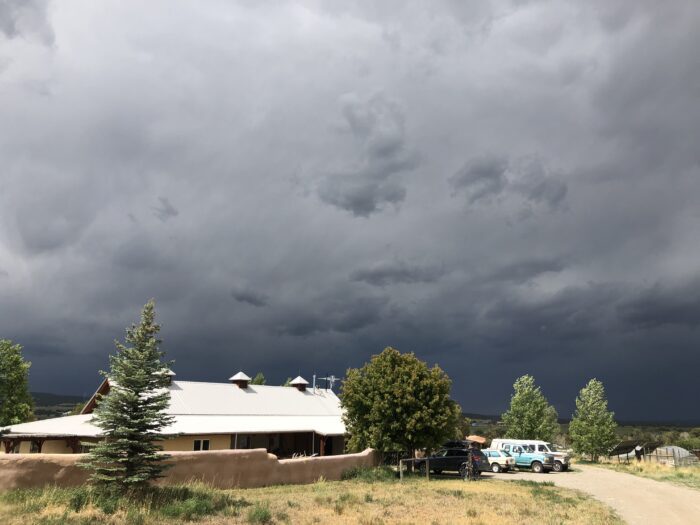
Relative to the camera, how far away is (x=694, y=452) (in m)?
64.4

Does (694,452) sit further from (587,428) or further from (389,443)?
(389,443)

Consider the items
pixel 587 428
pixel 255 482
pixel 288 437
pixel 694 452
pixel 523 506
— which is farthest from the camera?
pixel 694 452

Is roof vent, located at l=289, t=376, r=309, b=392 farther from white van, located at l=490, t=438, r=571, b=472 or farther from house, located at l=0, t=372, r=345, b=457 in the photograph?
white van, located at l=490, t=438, r=571, b=472

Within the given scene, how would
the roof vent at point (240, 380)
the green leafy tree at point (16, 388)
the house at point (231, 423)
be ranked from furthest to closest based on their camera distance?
the roof vent at point (240, 380)
the green leafy tree at point (16, 388)
the house at point (231, 423)

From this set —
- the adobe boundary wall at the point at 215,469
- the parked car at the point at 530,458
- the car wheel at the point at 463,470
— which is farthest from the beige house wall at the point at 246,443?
the parked car at the point at 530,458

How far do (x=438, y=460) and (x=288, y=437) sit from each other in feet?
46.5

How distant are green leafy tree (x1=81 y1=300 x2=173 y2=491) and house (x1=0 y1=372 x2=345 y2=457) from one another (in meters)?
9.95

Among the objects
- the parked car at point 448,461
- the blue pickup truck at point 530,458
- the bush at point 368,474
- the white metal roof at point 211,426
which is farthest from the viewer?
the blue pickup truck at point 530,458

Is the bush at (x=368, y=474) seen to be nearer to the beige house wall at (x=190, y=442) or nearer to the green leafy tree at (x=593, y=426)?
the beige house wall at (x=190, y=442)

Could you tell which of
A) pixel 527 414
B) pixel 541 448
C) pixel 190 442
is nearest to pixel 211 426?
pixel 190 442

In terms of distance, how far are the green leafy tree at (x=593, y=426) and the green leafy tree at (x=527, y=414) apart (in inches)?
123

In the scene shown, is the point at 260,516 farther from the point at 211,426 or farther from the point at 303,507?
the point at 211,426

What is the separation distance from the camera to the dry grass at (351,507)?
16547 mm

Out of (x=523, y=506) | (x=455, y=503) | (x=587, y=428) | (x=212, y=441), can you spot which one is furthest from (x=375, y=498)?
(x=587, y=428)
